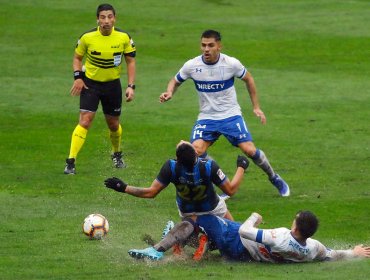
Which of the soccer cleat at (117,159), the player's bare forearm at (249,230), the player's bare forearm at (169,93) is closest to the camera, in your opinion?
the player's bare forearm at (249,230)

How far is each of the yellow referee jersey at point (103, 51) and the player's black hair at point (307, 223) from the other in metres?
6.84

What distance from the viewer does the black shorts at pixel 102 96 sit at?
59.1 ft

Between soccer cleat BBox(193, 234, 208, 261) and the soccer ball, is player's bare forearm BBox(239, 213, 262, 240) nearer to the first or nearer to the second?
soccer cleat BBox(193, 234, 208, 261)

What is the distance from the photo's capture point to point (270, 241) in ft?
40.1

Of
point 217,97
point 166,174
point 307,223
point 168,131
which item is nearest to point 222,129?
point 217,97

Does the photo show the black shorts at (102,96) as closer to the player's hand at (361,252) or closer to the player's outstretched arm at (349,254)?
the player's outstretched arm at (349,254)

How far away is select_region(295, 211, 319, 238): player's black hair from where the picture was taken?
12.0m

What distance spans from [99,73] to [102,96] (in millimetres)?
375

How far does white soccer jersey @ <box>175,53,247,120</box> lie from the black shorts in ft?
7.40

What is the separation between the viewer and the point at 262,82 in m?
25.2

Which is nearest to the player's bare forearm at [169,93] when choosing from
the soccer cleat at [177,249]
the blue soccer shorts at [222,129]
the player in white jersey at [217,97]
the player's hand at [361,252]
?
the player in white jersey at [217,97]

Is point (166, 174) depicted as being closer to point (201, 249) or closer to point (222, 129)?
point (201, 249)

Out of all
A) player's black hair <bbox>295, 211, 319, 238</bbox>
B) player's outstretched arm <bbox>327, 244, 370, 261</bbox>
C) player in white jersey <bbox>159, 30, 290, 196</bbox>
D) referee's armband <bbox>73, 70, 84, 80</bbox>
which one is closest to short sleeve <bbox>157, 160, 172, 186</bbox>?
player's black hair <bbox>295, 211, 319, 238</bbox>

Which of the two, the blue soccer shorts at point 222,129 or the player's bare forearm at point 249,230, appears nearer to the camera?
the player's bare forearm at point 249,230
